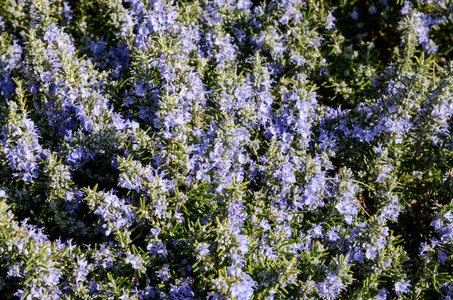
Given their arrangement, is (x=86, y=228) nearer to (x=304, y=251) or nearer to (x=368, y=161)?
(x=304, y=251)

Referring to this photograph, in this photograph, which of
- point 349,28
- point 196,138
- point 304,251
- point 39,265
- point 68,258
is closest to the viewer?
point 39,265

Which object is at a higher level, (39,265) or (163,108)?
(163,108)

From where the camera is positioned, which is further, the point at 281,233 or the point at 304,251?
the point at 304,251

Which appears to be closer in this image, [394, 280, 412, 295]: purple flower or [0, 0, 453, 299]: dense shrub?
[0, 0, 453, 299]: dense shrub

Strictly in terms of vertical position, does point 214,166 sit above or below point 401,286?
above

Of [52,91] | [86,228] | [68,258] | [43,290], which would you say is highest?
[52,91]

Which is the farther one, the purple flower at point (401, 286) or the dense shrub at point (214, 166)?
the purple flower at point (401, 286)

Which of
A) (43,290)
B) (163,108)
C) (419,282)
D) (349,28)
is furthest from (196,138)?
(349,28)

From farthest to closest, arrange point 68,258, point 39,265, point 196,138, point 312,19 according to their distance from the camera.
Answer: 1. point 312,19
2. point 196,138
3. point 68,258
4. point 39,265
